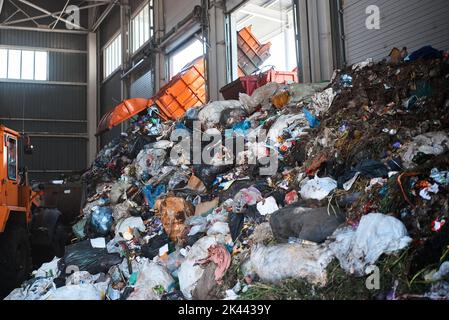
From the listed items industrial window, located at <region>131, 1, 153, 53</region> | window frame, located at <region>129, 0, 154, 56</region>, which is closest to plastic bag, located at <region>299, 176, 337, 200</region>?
window frame, located at <region>129, 0, 154, 56</region>

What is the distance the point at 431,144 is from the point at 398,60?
2.17 metres

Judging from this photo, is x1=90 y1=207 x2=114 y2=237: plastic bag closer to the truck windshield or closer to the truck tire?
the truck tire

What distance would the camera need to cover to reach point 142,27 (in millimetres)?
15359

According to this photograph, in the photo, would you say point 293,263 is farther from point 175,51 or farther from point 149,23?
point 149,23

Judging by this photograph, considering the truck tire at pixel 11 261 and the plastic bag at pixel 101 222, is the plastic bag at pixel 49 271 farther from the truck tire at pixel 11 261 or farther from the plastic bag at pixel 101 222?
the plastic bag at pixel 101 222

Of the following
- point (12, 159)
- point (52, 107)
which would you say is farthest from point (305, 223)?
point (52, 107)

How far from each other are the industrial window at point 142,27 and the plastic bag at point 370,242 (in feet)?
40.1

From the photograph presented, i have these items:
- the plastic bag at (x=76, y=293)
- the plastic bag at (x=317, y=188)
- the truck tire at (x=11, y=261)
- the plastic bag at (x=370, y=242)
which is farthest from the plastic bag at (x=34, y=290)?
the plastic bag at (x=370, y=242)

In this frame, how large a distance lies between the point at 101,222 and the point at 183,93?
4.99 m

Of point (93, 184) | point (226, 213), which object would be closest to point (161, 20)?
point (93, 184)

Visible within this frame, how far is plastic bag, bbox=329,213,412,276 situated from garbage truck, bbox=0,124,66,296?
161 inches

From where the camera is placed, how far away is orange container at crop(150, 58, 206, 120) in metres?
10.7

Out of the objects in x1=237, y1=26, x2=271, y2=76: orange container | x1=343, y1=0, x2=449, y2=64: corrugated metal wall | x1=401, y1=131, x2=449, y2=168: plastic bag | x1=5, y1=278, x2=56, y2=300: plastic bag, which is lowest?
x1=5, y1=278, x2=56, y2=300: plastic bag
